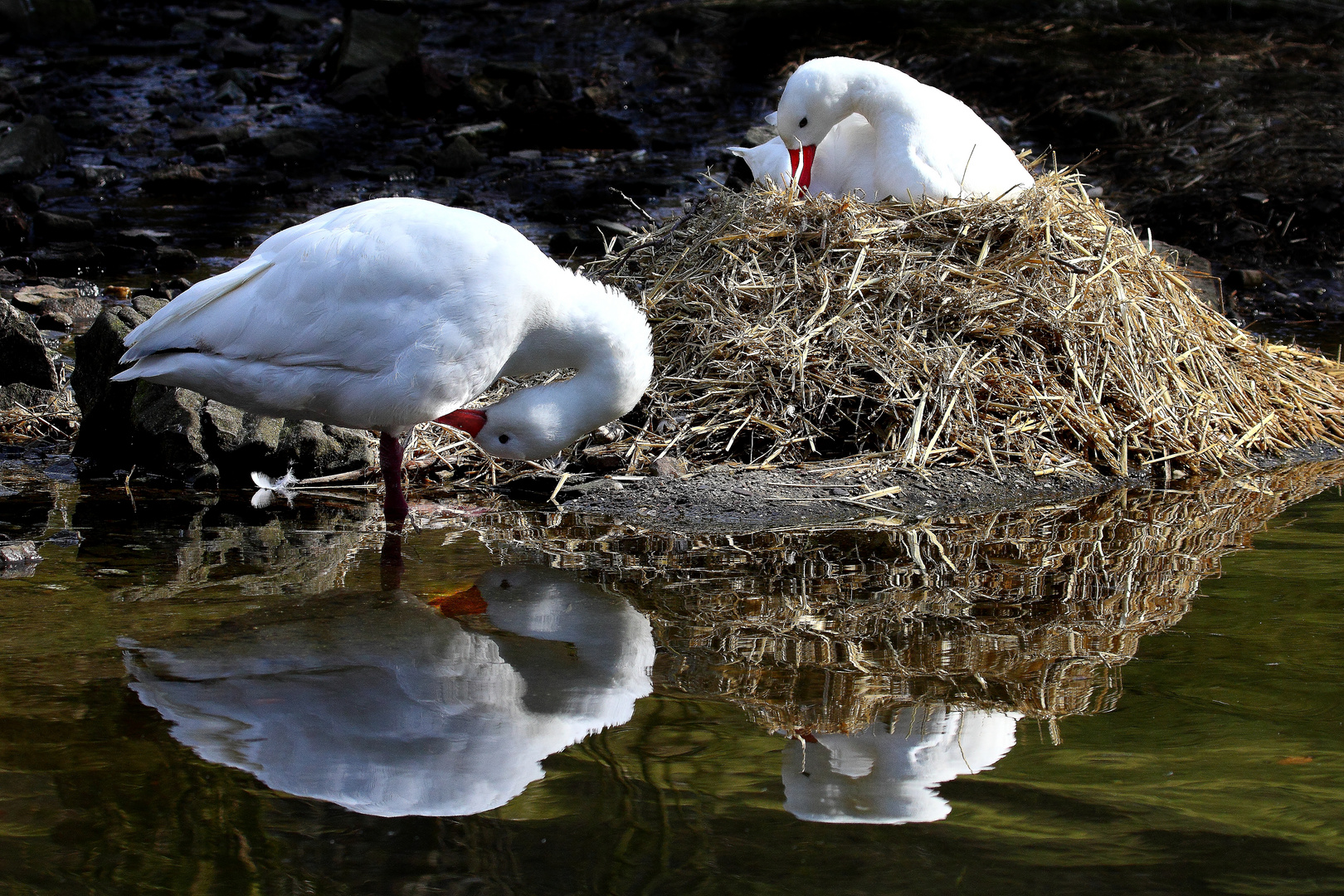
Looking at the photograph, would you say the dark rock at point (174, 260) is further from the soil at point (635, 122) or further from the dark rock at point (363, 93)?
the dark rock at point (363, 93)

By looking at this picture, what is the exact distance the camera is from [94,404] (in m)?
5.27

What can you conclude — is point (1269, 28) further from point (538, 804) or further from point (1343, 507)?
point (538, 804)

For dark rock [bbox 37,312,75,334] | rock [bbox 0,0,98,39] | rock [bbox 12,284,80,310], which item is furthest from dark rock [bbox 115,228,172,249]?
rock [bbox 0,0,98,39]


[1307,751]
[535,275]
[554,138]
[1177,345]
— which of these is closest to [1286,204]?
[1177,345]

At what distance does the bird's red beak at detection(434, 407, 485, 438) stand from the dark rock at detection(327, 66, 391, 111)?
10.5 meters

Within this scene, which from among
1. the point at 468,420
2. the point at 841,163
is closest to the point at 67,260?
the point at 841,163

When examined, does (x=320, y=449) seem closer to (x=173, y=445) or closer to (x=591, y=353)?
(x=173, y=445)

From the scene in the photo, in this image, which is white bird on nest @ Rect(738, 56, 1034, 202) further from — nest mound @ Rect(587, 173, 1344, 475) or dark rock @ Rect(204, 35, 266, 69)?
dark rock @ Rect(204, 35, 266, 69)

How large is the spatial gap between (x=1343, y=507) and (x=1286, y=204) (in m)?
6.14

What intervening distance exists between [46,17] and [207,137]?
6.60 m

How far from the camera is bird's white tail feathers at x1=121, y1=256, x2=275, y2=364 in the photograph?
4.59 m

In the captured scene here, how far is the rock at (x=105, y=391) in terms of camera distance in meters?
5.20

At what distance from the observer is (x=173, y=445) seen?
5.10 meters

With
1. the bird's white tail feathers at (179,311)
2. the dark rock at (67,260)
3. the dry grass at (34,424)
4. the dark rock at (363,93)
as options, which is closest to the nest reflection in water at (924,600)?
the bird's white tail feathers at (179,311)
